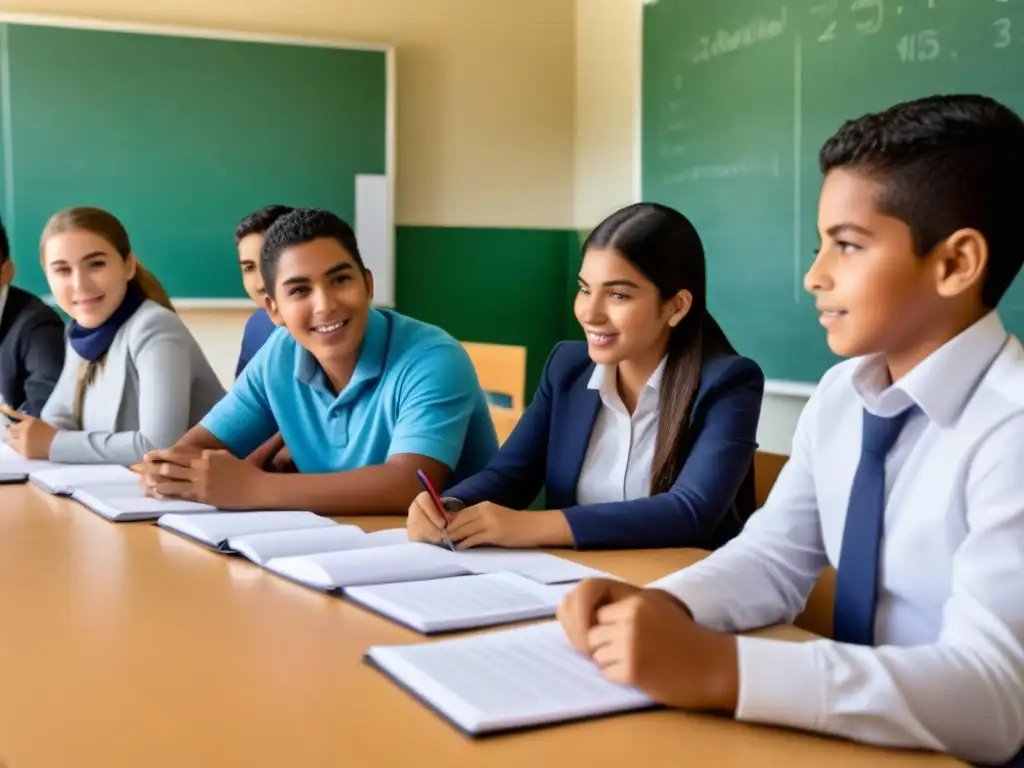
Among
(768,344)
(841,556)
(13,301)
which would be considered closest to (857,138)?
(841,556)

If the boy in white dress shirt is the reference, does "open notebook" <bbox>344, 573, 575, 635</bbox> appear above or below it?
below

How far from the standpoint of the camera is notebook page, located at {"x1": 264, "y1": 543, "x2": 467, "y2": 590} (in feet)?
4.08

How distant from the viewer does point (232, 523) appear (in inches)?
62.2

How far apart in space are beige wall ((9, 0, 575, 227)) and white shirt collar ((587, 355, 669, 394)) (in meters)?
2.52

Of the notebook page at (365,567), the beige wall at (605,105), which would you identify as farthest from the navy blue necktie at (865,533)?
the beige wall at (605,105)

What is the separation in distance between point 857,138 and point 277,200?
3204 millimetres

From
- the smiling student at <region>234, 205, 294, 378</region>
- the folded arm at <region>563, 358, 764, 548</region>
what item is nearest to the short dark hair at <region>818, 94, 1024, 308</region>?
the folded arm at <region>563, 358, 764, 548</region>

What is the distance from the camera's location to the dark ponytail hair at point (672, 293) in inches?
67.1

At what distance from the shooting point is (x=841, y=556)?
107 centimetres

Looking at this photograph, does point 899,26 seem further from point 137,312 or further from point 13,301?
point 13,301

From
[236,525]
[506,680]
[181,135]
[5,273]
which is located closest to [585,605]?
[506,680]

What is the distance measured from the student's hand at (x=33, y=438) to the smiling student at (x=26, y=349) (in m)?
0.47

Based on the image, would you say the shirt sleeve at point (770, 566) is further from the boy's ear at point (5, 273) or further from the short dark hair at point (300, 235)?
the boy's ear at point (5, 273)

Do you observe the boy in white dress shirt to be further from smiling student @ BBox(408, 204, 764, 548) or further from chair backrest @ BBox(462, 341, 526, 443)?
chair backrest @ BBox(462, 341, 526, 443)
